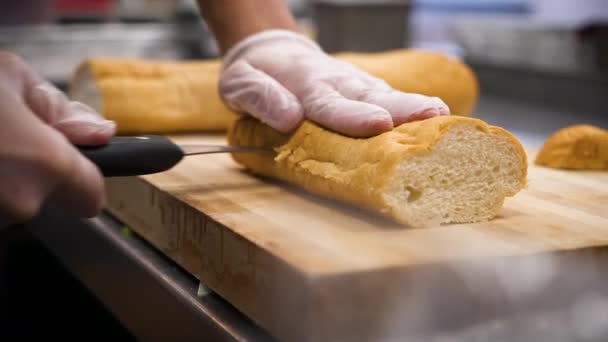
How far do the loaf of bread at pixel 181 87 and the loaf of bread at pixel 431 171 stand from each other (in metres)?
0.68

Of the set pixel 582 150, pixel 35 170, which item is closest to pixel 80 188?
pixel 35 170

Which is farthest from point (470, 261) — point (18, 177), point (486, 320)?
point (18, 177)

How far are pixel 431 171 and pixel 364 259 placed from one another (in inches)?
7.9

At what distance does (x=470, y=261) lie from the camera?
815mm

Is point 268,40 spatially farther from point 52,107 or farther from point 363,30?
point 363,30

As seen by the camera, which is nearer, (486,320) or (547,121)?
(486,320)

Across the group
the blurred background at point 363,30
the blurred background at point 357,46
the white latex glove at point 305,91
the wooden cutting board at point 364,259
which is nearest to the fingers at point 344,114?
the white latex glove at point 305,91

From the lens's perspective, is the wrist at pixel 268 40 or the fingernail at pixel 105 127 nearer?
the fingernail at pixel 105 127

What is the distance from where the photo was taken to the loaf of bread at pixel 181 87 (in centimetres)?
163

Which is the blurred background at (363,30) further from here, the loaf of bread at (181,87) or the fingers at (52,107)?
the fingers at (52,107)

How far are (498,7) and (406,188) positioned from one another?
7.46ft

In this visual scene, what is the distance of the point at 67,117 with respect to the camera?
921 millimetres

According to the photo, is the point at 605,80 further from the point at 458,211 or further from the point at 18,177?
the point at 18,177

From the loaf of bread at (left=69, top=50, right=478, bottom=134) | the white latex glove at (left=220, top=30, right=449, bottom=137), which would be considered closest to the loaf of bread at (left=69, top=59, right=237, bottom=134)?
the loaf of bread at (left=69, top=50, right=478, bottom=134)
